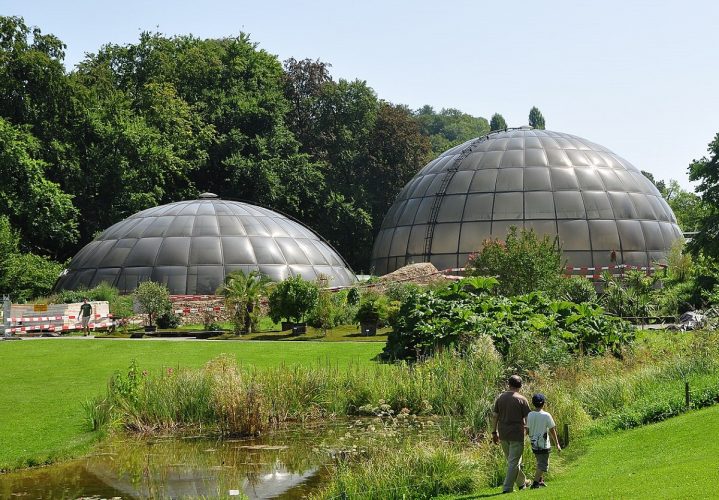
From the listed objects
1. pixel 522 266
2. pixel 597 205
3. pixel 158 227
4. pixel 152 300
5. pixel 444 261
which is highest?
pixel 597 205

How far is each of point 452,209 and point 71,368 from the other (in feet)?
101

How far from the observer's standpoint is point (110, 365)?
24.3 metres

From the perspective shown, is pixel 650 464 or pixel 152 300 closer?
pixel 650 464

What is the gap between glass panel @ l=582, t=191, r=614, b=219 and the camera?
50031mm

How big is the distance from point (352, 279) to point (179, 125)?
60.6 feet

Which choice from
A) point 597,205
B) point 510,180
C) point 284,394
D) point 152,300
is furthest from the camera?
point 510,180

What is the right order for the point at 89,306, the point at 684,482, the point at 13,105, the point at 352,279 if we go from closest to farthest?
the point at 684,482 < the point at 89,306 < the point at 352,279 < the point at 13,105

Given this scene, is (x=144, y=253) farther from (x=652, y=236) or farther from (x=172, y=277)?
(x=652, y=236)

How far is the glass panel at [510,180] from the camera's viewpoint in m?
51.1

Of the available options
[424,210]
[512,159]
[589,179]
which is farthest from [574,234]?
[424,210]

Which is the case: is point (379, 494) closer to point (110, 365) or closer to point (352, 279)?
point (110, 365)

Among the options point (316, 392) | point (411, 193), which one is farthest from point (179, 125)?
point (316, 392)

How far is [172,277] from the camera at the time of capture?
148 ft

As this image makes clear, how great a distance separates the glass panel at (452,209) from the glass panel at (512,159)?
315cm
